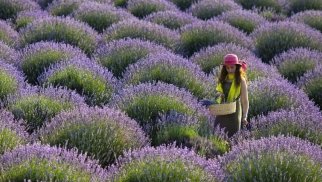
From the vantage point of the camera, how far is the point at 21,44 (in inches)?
309

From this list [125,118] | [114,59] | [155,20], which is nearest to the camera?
[125,118]

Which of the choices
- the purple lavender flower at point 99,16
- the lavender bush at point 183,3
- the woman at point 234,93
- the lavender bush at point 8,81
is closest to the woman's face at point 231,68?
the woman at point 234,93

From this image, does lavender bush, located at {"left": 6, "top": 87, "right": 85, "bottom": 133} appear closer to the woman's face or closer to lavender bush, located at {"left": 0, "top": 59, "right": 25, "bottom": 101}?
lavender bush, located at {"left": 0, "top": 59, "right": 25, "bottom": 101}

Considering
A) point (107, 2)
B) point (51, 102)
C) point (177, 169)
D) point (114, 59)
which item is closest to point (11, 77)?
point (51, 102)

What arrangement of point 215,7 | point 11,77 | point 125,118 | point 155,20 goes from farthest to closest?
point 215,7, point 155,20, point 11,77, point 125,118

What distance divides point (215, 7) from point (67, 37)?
3.58 meters

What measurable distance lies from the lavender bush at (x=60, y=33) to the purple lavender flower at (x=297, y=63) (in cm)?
291

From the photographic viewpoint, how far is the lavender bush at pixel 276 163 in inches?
144

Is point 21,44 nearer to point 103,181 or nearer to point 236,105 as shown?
point 236,105

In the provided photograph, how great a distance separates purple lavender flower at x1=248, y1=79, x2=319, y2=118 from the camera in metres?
5.73

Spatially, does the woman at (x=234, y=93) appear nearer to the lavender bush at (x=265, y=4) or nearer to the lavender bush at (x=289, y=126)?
the lavender bush at (x=289, y=126)

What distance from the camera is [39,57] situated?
6.88 metres

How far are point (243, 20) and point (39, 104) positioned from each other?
520 centimetres

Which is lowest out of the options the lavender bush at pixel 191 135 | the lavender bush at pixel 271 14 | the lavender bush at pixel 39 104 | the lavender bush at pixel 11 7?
the lavender bush at pixel 11 7
